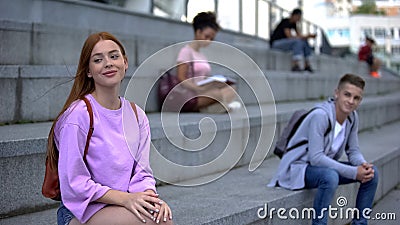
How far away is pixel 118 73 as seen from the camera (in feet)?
9.16

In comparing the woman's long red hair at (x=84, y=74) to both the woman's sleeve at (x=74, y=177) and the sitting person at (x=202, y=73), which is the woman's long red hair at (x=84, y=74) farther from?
→ the sitting person at (x=202, y=73)

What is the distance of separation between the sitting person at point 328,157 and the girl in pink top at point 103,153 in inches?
67.2

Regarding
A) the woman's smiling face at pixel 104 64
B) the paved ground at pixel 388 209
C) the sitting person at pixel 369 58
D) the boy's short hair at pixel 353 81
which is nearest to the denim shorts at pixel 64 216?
the woman's smiling face at pixel 104 64

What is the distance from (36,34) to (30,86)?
2.80 ft

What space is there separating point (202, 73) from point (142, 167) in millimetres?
3479

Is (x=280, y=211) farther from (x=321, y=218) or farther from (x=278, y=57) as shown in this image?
(x=278, y=57)

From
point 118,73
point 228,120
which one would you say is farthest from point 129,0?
point 118,73

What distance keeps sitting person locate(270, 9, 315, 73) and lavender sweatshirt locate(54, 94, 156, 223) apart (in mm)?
8608

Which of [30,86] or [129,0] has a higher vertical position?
[129,0]

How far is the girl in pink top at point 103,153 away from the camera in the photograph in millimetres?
2564

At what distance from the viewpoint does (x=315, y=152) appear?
425 centimetres

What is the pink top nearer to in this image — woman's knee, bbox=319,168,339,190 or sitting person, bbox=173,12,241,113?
sitting person, bbox=173,12,241,113

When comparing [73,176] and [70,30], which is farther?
[70,30]

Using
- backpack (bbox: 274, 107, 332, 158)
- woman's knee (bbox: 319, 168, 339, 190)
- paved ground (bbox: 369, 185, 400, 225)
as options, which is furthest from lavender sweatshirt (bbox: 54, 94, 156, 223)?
paved ground (bbox: 369, 185, 400, 225)
